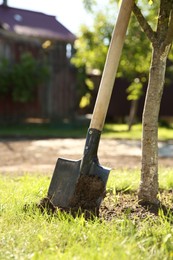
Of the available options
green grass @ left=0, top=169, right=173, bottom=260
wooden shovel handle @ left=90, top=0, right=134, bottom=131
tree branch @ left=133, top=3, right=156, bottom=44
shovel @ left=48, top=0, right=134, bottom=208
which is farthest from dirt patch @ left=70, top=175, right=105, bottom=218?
tree branch @ left=133, top=3, right=156, bottom=44

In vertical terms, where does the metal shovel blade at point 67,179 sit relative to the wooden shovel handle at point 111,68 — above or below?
below

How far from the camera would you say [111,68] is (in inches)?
151

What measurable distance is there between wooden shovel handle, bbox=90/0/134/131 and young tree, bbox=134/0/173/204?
0.21 m

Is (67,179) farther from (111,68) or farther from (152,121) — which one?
(111,68)

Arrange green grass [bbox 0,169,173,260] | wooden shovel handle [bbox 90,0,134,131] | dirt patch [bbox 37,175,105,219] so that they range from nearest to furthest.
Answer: green grass [bbox 0,169,173,260]
dirt patch [bbox 37,175,105,219]
wooden shovel handle [bbox 90,0,134,131]

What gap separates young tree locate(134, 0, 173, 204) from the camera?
3.88 metres

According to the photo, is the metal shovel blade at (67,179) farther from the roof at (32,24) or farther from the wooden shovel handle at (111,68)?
the roof at (32,24)

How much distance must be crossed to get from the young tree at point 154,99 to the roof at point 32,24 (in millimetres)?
14124

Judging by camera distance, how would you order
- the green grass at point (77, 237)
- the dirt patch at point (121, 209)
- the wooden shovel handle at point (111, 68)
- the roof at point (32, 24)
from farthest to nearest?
the roof at point (32, 24), the wooden shovel handle at point (111, 68), the dirt patch at point (121, 209), the green grass at point (77, 237)

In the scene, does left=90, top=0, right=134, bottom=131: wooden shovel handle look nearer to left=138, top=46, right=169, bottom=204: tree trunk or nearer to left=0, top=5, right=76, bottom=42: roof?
left=138, top=46, right=169, bottom=204: tree trunk

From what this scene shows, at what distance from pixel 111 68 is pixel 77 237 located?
141cm

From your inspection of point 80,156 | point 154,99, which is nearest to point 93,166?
point 154,99

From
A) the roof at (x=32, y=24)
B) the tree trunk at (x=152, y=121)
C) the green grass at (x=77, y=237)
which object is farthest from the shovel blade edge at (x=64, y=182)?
the roof at (x=32, y=24)

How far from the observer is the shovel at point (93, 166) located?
145 inches
